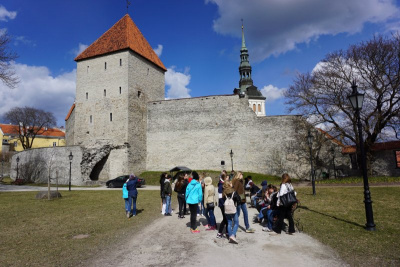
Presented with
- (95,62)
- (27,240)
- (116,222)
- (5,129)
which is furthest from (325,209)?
(5,129)

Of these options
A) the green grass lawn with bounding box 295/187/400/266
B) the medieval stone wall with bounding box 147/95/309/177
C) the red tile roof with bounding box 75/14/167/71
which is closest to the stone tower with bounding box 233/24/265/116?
the red tile roof with bounding box 75/14/167/71

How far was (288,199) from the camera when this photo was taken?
651cm

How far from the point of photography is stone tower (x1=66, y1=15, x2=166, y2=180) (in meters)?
27.9

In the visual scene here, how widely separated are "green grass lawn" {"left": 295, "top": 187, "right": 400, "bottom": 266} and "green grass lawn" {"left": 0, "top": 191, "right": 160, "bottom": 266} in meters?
5.36

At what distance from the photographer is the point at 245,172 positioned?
26625mm

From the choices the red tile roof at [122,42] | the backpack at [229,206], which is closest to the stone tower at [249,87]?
the red tile roof at [122,42]

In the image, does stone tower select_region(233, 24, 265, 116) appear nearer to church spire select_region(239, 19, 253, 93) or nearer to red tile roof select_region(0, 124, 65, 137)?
church spire select_region(239, 19, 253, 93)

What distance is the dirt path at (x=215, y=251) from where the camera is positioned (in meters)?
4.81

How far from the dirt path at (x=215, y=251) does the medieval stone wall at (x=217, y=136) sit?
20.4 meters

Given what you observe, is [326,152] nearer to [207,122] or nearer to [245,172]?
[245,172]

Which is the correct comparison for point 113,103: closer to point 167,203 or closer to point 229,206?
point 167,203

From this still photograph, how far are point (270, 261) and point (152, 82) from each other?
30.3 m

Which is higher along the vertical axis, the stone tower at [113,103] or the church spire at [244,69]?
the church spire at [244,69]

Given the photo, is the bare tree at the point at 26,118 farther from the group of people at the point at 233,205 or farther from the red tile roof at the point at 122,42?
the group of people at the point at 233,205
